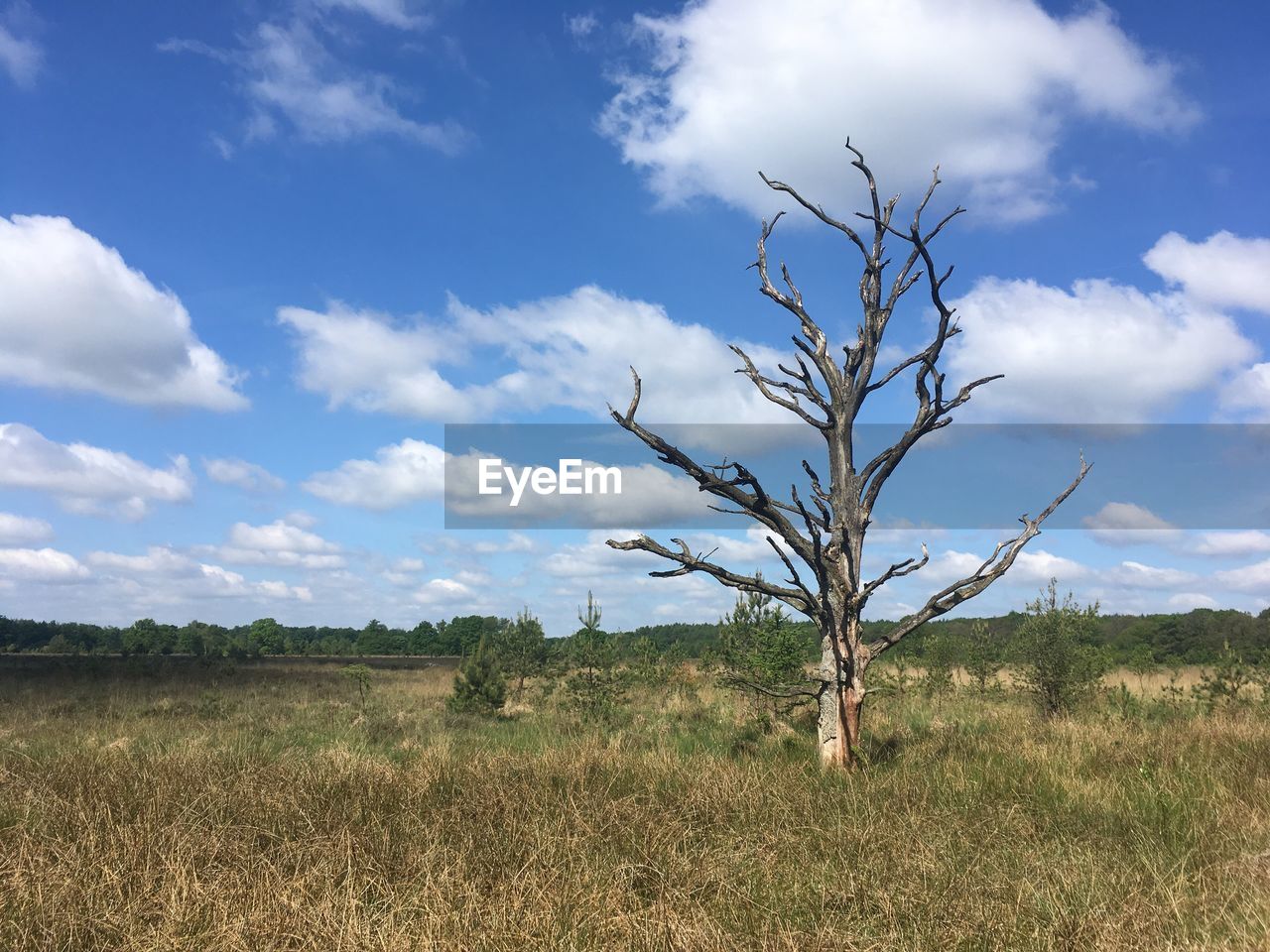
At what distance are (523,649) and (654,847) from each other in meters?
20.7

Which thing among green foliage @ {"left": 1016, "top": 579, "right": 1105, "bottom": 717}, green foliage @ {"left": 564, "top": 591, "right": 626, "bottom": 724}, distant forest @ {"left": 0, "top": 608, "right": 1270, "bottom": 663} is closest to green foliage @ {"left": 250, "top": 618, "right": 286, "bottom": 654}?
distant forest @ {"left": 0, "top": 608, "right": 1270, "bottom": 663}

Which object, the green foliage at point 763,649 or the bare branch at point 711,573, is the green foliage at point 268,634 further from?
the bare branch at point 711,573

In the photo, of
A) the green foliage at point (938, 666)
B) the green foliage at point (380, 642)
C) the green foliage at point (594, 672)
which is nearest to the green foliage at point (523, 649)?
the green foliage at point (594, 672)

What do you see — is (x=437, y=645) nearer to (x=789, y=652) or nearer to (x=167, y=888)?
(x=789, y=652)

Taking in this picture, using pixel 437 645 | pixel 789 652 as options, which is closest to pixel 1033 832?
pixel 789 652

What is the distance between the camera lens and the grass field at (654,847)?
4.31 m

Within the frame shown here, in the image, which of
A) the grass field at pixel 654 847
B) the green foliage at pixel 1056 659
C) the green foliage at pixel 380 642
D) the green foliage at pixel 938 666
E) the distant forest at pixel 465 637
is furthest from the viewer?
the green foliage at pixel 380 642

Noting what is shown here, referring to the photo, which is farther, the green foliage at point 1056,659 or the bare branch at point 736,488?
the green foliage at point 1056,659

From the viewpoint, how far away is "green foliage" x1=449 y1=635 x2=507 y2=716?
66.2 feet

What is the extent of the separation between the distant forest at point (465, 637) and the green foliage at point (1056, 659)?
2.32 metres

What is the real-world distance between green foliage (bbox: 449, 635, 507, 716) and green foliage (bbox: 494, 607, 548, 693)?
15.0 ft

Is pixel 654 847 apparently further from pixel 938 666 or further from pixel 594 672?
pixel 938 666

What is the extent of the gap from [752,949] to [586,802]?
2961mm

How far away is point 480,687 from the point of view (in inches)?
805
